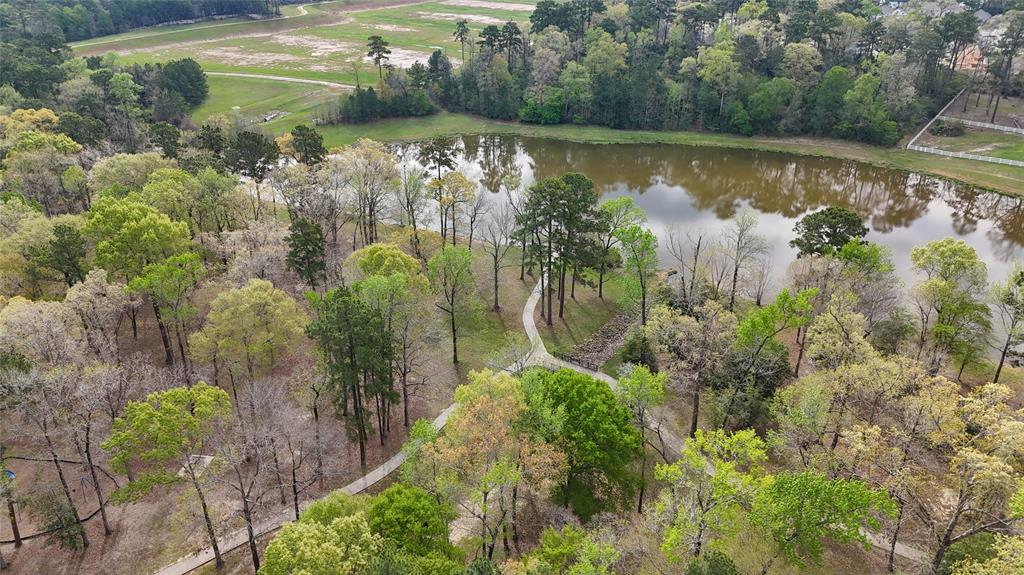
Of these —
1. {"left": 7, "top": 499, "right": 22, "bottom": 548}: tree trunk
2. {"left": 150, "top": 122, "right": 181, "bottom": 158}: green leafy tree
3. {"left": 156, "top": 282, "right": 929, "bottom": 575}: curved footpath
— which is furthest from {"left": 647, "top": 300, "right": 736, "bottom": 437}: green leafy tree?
{"left": 150, "top": 122, "right": 181, "bottom": 158}: green leafy tree

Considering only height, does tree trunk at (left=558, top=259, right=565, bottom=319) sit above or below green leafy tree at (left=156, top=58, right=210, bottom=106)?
below

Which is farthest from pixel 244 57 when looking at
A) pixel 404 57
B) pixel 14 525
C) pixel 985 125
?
pixel 985 125

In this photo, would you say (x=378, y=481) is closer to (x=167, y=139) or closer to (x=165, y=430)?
(x=165, y=430)

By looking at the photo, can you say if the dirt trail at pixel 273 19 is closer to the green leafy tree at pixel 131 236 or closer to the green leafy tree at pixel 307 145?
the green leafy tree at pixel 307 145

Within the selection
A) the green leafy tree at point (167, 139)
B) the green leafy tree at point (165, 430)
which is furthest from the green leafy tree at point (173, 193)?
the green leafy tree at point (165, 430)

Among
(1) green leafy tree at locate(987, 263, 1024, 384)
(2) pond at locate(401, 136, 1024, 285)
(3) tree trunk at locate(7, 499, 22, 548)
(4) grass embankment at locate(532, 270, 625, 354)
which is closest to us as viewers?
(3) tree trunk at locate(7, 499, 22, 548)

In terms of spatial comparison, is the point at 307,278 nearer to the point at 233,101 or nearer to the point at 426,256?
the point at 426,256

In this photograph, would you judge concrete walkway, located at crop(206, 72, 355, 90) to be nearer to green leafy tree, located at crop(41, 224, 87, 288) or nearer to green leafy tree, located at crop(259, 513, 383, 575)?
green leafy tree, located at crop(41, 224, 87, 288)
